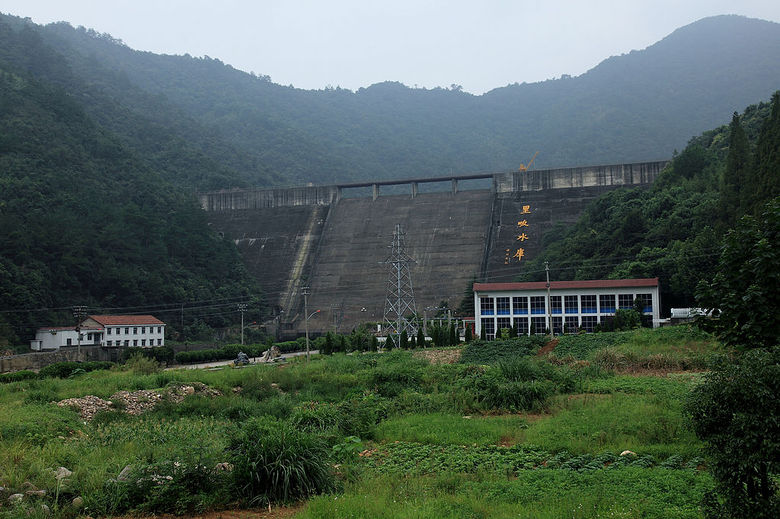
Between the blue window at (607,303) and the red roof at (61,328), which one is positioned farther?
the red roof at (61,328)

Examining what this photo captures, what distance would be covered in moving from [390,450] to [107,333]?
111 ft

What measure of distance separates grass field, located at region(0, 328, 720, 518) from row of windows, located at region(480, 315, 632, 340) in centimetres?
1735

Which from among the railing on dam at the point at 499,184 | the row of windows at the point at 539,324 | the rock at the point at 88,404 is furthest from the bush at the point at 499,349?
the railing on dam at the point at 499,184

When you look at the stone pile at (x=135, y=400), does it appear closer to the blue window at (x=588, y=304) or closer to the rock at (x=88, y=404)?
the rock at (x=88, y=404)

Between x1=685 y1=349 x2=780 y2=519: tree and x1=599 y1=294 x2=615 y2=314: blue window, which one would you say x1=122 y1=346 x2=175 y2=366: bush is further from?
x1=685 y1=349 x2=780 y2=519: tree

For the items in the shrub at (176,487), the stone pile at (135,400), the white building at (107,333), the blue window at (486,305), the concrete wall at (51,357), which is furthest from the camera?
the white building at (107,333)

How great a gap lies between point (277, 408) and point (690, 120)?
13200cm

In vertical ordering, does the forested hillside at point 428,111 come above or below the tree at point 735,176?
above

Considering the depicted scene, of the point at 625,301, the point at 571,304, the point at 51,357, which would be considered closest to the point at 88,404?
the point at 51,357

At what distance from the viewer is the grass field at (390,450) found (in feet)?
27.0

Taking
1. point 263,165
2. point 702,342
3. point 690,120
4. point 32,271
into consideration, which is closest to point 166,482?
point 702,342

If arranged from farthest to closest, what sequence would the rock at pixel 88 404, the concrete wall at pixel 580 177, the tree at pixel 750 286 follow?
1. the concrete wall at pixel 580 177
2. the rock at pixel 88 404
3. the tree at pixel 750 286

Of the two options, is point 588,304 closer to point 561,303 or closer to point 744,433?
point 561,303

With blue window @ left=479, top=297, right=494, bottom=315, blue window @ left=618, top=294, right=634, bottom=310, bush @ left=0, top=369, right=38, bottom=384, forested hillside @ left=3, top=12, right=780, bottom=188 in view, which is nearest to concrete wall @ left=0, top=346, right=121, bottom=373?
bush @ left=0, top=369, right=38, bottom=384
